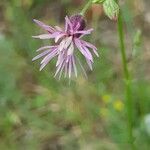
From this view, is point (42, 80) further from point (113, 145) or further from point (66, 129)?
point (113, 145)

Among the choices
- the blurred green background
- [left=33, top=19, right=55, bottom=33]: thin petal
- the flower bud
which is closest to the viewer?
[left=33, top=19, right=55, bottom=33]: thin petal

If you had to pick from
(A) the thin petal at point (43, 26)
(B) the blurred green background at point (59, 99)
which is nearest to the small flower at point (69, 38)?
(A) the thin petal at point (43, 26)

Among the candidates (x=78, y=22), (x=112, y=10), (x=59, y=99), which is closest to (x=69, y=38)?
(x=78, y=22)

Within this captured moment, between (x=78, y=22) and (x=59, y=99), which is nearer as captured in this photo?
(x=78, y=22)

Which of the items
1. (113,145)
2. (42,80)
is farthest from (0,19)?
(113,145)

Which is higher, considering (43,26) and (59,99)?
(43,26)

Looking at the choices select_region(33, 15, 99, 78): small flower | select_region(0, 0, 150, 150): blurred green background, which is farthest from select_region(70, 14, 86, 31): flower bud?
select_region(0, 0, 150, 150): blurred green background

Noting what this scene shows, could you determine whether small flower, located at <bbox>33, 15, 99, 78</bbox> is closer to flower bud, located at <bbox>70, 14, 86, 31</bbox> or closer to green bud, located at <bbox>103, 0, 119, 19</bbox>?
flower bud, located at <bbox>70, 14, 86, 31</bbox>

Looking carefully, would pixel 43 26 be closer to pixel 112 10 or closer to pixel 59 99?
pixel 112 10
